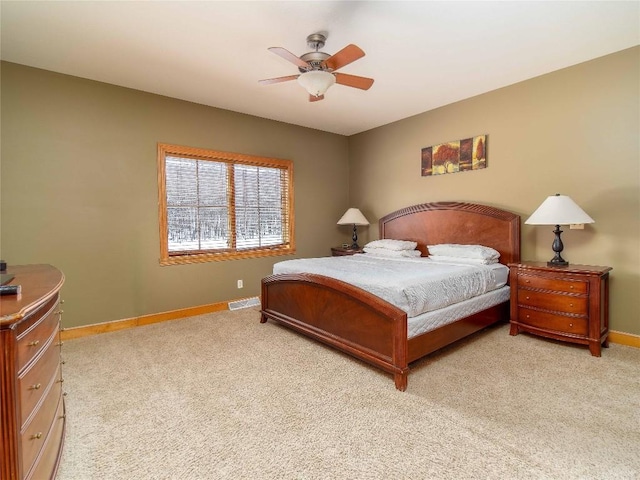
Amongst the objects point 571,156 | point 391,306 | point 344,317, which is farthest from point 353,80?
point 571,156

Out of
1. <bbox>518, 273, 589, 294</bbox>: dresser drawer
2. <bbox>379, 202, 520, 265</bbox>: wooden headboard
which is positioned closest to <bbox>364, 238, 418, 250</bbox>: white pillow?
<bbox>379, 202, 520, 265</bbox>: wooden headboard

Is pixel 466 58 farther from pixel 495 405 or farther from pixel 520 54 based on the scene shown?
pixel 495 405

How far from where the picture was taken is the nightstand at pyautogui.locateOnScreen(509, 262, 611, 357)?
2789mm

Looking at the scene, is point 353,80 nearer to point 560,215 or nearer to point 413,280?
point 413,280

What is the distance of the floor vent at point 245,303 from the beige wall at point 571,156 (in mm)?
2881

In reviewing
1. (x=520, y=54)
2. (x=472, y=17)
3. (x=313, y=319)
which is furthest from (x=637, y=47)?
(x=313, y=319)

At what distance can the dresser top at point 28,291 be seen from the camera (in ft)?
3.32

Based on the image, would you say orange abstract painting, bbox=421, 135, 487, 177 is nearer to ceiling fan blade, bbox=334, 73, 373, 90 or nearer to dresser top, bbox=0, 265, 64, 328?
ceiling fan blade, bbox=334, 73, 373, 90

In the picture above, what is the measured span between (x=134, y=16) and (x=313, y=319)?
9.17 feet

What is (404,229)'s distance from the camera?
4848 millimetres

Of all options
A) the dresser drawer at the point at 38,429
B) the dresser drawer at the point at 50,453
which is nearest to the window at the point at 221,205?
the dresser drawer at the point at 50,453

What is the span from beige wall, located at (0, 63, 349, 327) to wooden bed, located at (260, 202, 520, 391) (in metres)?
1.38

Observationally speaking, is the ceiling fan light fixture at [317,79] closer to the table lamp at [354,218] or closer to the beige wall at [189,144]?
the beige wall at [189,144]

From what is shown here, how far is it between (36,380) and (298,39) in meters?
2.78
